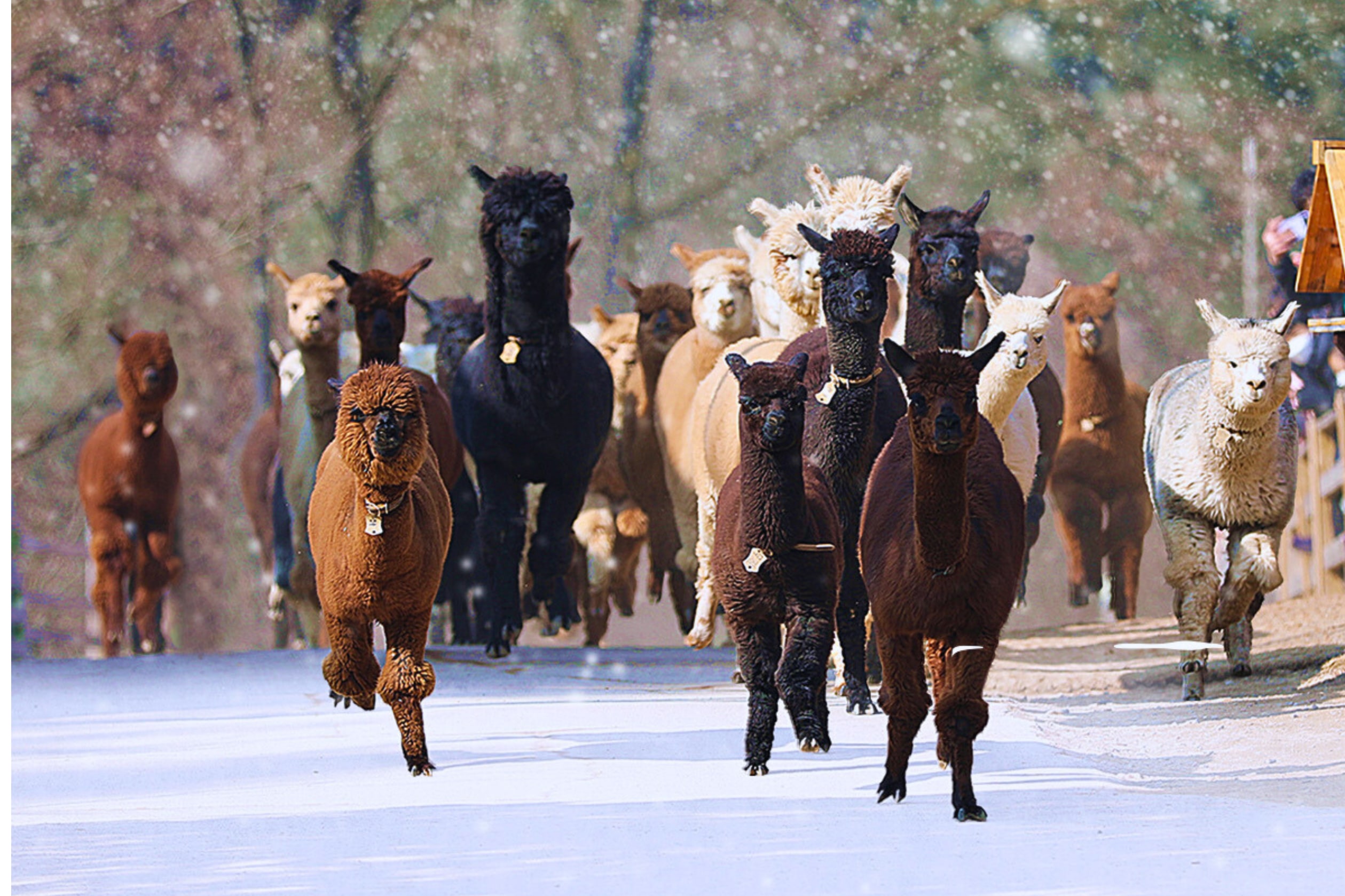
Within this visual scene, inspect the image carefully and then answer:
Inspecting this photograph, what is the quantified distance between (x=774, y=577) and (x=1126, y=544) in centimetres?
663

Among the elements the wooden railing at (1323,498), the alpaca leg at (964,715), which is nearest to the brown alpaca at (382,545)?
the alpaca leg at (964,715)

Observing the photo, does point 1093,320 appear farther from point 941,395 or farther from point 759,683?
point 941,395

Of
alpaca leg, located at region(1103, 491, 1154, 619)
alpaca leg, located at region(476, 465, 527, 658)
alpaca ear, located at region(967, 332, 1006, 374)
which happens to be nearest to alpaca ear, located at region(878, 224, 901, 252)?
alpaca ear, located at region(967, 332, 1006, 374)

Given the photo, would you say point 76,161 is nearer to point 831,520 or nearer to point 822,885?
point 831,520

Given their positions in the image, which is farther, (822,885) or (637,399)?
(637,399)

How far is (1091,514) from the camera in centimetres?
1189

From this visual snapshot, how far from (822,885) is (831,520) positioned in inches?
66.1

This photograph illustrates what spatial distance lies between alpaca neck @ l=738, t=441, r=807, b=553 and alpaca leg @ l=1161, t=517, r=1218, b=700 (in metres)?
2.79

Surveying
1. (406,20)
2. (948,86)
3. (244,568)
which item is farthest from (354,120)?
(948,86)

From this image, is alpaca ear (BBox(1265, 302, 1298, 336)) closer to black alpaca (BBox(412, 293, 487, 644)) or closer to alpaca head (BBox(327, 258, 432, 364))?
alpaca head (BBox(327, 258, 432, 364))

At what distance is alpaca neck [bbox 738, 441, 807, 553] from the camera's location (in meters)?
5.77

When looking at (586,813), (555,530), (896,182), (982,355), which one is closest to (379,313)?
(555,530)

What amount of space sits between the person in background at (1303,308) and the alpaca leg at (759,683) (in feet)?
15.5

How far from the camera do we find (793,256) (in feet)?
28.2
